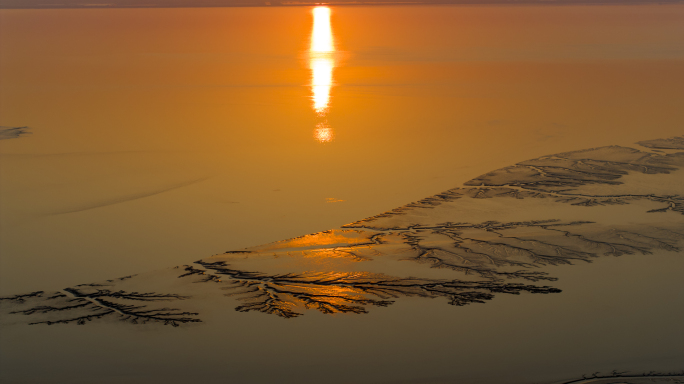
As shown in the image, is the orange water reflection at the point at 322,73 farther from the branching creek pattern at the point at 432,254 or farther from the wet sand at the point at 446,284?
the wet sand at the point at 446,284

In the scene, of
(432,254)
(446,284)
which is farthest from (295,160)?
(446,284)

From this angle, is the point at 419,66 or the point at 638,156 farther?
the point at 419,66

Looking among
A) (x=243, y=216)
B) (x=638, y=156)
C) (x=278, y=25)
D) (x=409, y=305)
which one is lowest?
(x=409, y=305)

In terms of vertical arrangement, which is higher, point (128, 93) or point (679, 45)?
point (679, 45)

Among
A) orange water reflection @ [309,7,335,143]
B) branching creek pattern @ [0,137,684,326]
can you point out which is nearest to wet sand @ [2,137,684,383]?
branching creek pattern @ [0,137,684,326]

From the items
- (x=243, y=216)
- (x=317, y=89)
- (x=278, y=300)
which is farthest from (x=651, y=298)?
(x=317, y=89)

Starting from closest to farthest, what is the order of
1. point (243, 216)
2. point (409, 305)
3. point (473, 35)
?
point (409, 305)
point (243, 216)
point (473, 35)

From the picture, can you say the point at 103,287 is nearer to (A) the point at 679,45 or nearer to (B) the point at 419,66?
(B) the point at 419,66
